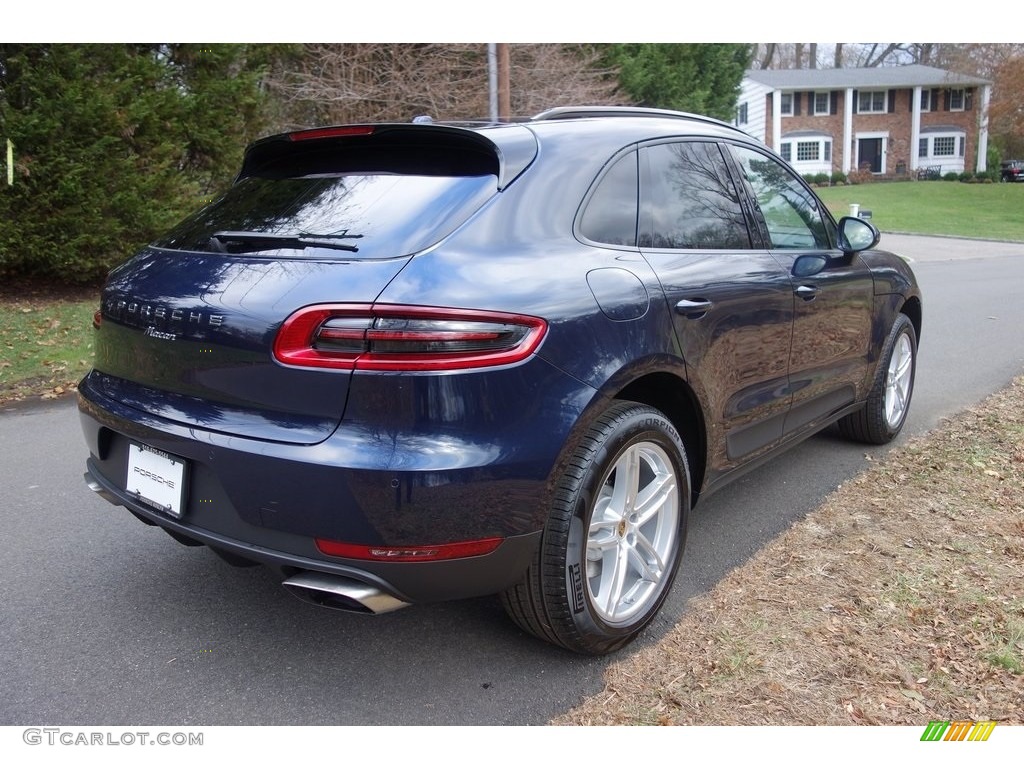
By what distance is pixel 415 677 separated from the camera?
109 inches

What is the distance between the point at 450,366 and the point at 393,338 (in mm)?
167

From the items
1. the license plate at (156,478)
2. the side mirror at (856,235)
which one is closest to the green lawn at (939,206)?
the side mirror at (856,235)

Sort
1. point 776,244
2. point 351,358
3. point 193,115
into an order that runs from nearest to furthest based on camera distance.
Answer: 1. point 351,358
2. point 776,244
3. point 193,115

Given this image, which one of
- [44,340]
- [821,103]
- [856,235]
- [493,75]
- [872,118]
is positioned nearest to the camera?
[856,235]

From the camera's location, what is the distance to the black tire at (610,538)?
8.36 ft

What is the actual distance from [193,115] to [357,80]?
390cm

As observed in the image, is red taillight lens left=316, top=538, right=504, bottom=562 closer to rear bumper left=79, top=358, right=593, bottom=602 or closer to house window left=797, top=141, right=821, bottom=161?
rear bumper left=79, top=358, right=593, bottom=602

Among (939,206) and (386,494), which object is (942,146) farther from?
(386,494)

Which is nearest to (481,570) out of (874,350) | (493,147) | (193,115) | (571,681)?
(571,681)

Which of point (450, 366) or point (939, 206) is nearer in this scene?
point (450, 366)

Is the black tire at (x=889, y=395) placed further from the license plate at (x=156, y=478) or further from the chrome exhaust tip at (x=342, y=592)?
the license plate at (x=156, y=478)

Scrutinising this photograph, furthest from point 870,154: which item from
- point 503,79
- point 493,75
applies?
point 493,75

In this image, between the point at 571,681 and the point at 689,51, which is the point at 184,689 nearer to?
the point at 571,681

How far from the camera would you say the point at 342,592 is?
2.32 meters
